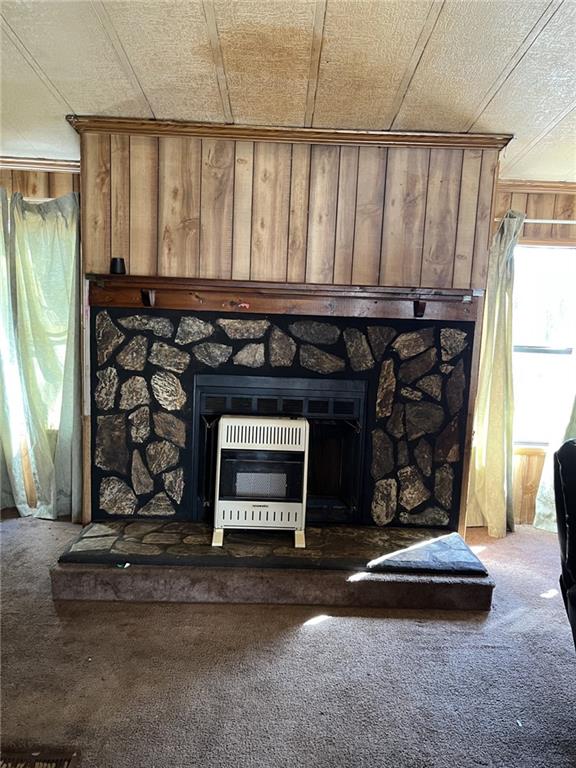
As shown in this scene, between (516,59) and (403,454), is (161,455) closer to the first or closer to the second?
(403,454)

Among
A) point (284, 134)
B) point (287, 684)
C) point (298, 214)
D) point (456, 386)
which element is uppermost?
point (284, 134)

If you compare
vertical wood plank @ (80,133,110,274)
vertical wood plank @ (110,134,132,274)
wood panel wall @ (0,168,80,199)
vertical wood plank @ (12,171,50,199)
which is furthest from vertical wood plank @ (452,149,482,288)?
vertical wood plank @ (12,171,50,199)

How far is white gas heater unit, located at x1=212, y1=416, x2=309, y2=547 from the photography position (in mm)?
2494

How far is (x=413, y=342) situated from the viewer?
276 cm

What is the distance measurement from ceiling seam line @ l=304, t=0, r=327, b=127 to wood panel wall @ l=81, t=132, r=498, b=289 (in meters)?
0.25

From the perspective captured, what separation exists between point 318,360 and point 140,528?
131cm

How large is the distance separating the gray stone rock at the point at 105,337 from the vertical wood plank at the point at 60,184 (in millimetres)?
1069

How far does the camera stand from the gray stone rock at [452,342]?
2.76 meters

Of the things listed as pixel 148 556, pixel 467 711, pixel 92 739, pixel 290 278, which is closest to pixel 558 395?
pixel 290 278

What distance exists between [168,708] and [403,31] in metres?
2.44

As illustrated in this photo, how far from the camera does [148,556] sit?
92.4 inches

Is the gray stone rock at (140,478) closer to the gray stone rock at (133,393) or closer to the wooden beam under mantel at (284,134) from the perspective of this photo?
the gray stone rock at (133,393)

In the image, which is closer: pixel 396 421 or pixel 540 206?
pixel 396 421

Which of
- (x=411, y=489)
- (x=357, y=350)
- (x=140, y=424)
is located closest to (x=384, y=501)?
→ (x=411, y=489)
